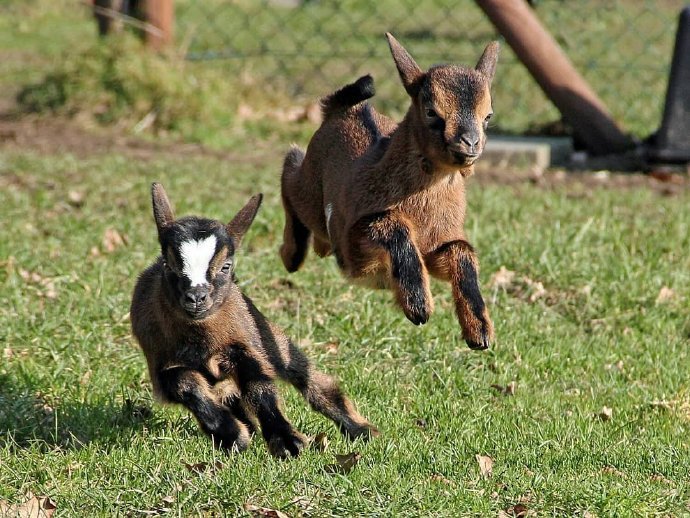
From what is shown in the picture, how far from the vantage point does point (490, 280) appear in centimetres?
770

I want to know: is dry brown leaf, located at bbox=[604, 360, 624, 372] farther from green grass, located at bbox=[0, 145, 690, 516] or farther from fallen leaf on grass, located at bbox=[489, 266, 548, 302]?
fallen leaf on grass, located at bbox=[489, 266, 548, 302]

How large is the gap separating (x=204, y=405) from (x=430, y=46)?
412 inches

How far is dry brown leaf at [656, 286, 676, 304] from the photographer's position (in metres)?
7.59

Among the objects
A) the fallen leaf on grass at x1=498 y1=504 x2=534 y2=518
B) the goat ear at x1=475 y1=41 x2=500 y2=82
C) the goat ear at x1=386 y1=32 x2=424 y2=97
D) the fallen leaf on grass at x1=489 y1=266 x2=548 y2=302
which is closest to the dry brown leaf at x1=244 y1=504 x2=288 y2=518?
the fallen leaf on grass at x1=498 y1=504 x2=534 y2=518

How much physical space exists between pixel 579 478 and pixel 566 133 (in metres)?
6.88

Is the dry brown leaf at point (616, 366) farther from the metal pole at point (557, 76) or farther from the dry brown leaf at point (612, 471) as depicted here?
the metal pole at point (557, 76)

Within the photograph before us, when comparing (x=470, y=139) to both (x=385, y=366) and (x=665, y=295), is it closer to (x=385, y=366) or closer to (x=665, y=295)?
(x=385, y=366)

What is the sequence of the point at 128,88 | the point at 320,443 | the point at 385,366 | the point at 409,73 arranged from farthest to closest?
the point at 128,88, the point at 385,366, the point at 320,443, the point at 409,73

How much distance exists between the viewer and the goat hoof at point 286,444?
5.25 metres

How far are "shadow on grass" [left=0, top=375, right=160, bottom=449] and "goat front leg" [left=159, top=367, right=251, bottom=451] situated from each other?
1.78ft

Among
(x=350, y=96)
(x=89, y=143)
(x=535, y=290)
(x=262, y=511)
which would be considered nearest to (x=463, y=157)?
(x=350, y=96)

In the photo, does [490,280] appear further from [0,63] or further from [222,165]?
[0,63]

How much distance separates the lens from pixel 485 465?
533cm

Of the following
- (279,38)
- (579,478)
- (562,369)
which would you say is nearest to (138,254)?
(562,369)
